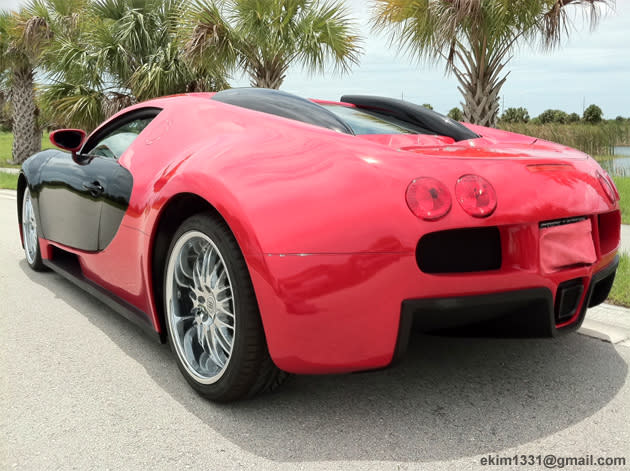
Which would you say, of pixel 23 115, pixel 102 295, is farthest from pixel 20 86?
pixel 102 295

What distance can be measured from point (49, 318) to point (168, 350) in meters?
1.00

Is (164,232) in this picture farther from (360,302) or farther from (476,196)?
(476,196)

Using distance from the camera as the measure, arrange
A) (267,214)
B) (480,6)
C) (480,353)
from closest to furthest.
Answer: (267,214), (480,353), (480,6)

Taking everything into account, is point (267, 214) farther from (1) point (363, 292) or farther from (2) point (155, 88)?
(2) point (155, 88)

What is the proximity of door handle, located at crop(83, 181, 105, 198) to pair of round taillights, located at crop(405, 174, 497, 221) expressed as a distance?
1.91 meters

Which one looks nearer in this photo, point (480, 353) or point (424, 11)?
point (480, 353)

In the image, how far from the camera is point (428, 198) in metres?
2.11

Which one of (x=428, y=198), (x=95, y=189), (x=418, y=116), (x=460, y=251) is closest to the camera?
(x=428, y=198)

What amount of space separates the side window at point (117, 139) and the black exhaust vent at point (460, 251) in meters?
1.81

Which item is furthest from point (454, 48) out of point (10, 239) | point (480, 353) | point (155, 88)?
point (480, 353)

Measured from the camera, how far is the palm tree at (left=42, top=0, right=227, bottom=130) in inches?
549

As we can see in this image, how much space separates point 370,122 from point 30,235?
318 centimetres

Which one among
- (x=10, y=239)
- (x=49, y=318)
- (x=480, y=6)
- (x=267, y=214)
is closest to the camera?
(x=267, y=214)

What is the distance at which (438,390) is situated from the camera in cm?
268
